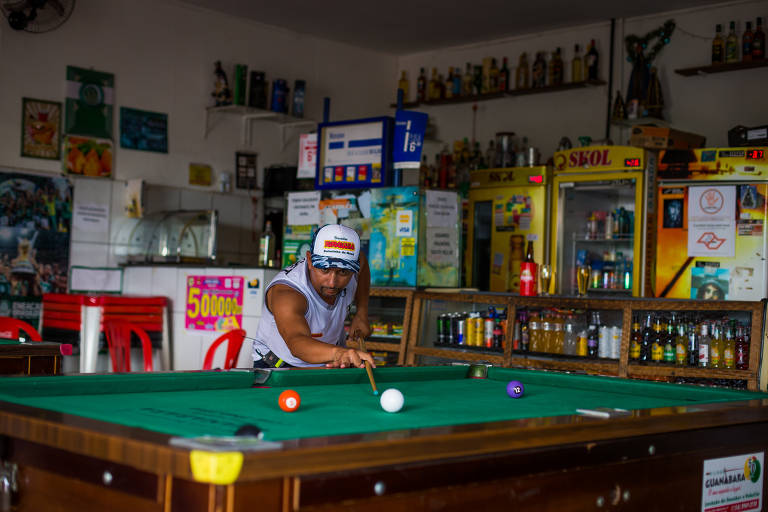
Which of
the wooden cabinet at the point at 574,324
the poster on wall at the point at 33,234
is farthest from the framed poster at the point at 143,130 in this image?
the wooden cabinet at the point at 574,324

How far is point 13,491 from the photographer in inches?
83.0

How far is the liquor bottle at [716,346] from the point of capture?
482 cm

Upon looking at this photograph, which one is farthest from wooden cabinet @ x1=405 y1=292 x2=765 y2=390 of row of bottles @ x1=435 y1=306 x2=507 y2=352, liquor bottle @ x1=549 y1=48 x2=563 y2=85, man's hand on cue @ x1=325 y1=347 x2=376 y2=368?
liquor bottle @ x1=549 y1=48 x2=563 y2=85

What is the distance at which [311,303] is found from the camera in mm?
3945

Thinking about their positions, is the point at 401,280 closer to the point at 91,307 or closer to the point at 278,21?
the point at 91,307

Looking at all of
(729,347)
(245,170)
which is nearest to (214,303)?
(245,170)

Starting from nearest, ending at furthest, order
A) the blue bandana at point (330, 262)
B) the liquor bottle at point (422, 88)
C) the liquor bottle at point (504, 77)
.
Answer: the blue bandana at point (330, 262)
the liquor bottle at point (504, 77)
the liquor bottle at point (422, 88)

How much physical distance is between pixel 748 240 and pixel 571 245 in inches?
60.9

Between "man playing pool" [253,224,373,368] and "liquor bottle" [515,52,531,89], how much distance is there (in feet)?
16.9

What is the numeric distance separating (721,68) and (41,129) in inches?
224

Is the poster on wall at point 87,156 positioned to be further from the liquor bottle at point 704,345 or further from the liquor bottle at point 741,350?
the liquor bottle at point 741,350

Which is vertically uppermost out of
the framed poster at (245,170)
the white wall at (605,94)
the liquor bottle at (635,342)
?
the white wall at (605,94)

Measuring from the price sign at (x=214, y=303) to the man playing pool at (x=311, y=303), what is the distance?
2182 millimetres

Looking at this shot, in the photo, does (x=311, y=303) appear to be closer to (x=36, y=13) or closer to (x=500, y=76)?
(x=36, y=13)
